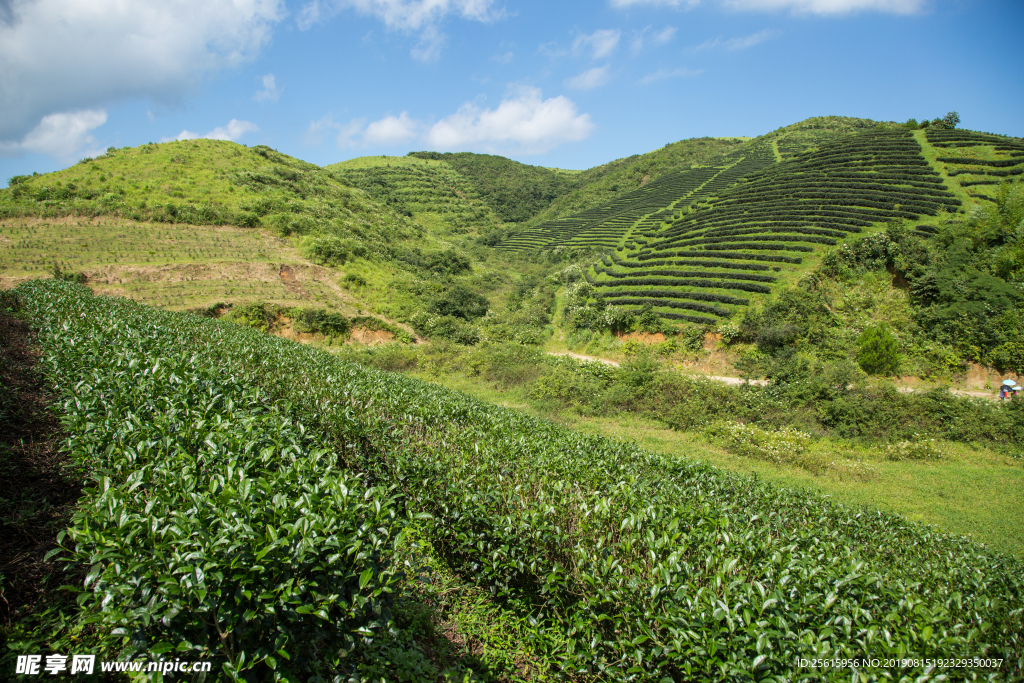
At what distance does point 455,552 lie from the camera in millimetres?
5410

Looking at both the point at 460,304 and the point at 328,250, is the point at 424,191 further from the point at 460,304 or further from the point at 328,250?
the point at 460,304

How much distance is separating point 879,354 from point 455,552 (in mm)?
24389

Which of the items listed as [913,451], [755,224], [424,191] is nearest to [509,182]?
[424,191]

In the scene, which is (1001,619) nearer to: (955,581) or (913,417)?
(955,581)

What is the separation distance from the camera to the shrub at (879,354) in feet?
68.3

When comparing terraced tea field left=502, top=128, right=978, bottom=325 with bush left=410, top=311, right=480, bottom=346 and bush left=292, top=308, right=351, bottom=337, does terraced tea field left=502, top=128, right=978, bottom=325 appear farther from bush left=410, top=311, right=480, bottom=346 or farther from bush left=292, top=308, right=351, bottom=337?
bush left=292, top=308, right=351, bottom=337

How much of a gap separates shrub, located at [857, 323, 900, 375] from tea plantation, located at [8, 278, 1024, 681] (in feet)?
58.0

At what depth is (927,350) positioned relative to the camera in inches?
843

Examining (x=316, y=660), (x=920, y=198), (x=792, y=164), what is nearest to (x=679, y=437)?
(x=316, y=660)

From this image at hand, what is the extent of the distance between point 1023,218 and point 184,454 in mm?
38486

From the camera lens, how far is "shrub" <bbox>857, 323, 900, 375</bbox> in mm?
20828

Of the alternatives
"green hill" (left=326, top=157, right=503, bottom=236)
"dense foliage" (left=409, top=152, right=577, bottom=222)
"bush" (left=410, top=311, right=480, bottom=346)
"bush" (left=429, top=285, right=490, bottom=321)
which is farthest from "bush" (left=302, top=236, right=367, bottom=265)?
"dense foliage" (left=409, top=152, right=577, bottom=222)

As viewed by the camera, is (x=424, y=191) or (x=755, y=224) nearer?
(x=755, y=224)

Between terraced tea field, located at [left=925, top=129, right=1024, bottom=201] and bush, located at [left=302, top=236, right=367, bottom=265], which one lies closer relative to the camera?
terraced tea field, located at [left=925, top=129, right=1024, bottom=201]
